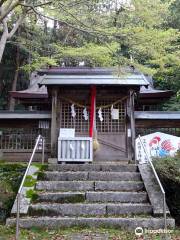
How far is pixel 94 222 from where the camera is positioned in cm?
639

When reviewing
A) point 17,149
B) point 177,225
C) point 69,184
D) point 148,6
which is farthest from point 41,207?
point 17,149

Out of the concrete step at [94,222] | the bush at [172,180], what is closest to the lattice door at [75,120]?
the bush at [172,180]

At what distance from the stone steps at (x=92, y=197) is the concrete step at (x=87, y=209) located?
365 mm

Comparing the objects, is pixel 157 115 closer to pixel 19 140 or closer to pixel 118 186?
pixel 19 140

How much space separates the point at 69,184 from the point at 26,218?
5.12 feet

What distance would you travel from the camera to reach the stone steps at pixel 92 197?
23.7ft

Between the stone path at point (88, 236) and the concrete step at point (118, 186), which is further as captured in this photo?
the concrete step at point (118, 186)

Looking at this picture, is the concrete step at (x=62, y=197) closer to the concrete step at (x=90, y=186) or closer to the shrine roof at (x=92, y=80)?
the concrete step at (x=90, y=186)

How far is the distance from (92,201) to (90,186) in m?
0.57

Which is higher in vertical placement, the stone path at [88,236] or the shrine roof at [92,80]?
the shrine roof at [92,80]

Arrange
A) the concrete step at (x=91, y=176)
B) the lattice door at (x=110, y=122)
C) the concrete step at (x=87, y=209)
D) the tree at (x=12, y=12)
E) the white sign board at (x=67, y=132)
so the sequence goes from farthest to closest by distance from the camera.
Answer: the lattice door at (x=110, y=122) < the white sign board at (x=67, y=132) < the concrete step at (x=91, y=176) < the tree at (x=12, y=12) < the concrete step at (x=87, y=209)

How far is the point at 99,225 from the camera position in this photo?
6375 mm

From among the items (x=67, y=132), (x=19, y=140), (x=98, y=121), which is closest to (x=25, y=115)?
(x=19, y=140)

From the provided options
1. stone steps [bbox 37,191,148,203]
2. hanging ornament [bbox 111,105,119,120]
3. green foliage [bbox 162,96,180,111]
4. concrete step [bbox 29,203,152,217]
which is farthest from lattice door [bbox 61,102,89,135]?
green foliage [bbox 162,96,180,111]
